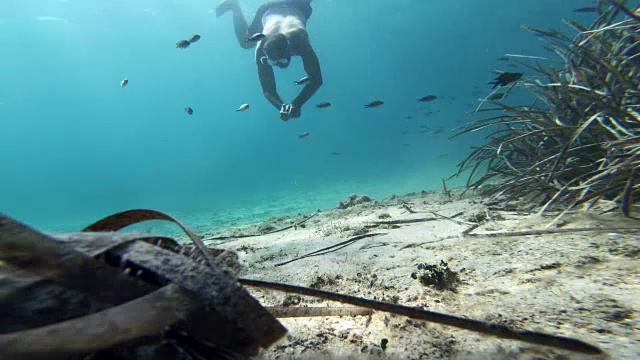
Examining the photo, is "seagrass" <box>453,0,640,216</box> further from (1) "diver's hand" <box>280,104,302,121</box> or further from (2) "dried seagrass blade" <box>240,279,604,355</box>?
(1) "diver's hand" <box>280,104,302,121</box>

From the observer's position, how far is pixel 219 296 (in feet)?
2.11

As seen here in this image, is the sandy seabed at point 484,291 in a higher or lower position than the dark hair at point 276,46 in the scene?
lower

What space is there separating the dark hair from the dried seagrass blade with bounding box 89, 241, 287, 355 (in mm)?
8362

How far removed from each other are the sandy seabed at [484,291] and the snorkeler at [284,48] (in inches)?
256

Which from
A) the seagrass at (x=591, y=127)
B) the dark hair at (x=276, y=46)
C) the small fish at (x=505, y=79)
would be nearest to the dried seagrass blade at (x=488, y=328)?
the seagrass at (x=591, y=127)

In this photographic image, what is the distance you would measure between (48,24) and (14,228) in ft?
234

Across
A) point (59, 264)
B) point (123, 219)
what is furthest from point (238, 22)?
point (59, 264)

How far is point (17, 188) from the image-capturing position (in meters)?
95.7

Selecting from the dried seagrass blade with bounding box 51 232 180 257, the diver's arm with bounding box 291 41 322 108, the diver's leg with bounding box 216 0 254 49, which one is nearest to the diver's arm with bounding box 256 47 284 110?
the diver's arm with bounding box 291 41 322 108

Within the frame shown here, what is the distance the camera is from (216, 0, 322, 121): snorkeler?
809cm

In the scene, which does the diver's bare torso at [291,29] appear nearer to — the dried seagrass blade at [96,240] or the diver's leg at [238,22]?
the diver's leg at [238,22]

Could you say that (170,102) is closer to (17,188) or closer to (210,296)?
(17,188)

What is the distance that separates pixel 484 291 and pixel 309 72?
29.7 feet

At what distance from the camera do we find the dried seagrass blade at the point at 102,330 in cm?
50
